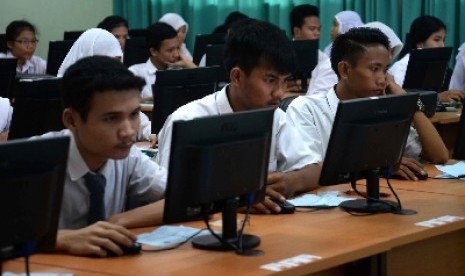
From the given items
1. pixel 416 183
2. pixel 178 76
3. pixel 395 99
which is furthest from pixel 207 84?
pixel 395 99

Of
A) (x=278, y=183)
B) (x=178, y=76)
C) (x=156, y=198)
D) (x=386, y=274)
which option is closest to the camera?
(x=386, y=274)

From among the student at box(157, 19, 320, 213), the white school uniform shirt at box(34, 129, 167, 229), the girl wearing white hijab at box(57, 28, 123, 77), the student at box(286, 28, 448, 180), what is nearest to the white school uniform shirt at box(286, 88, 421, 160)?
the student at box(286, 28, 448, 180)

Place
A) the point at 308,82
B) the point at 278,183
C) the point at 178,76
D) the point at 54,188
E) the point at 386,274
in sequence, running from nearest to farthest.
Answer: the point at 54,188
the point at 386,274
the point at 278,183
the point at 178,76
the point at 308,82

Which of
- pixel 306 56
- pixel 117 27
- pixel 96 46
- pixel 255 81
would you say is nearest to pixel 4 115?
pixel 96 46

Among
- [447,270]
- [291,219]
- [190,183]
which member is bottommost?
[447,270]

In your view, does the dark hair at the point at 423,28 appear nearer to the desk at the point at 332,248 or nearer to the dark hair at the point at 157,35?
the dark hair at the point at 157,35

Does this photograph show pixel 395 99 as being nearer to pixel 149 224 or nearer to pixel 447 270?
pixel 447 270

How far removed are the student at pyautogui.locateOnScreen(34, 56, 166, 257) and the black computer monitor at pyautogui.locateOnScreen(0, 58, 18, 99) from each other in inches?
112

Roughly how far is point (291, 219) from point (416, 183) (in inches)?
33.9

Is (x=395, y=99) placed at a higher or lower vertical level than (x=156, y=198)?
higher

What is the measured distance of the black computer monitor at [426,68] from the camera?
6.36m

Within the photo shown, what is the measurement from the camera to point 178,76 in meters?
5.05

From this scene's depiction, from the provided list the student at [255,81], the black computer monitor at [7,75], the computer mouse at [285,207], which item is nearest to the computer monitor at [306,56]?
the black computer monitor at [7,75]

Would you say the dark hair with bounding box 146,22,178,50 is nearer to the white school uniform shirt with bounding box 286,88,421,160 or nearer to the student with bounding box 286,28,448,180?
the student with bounding box 286,28,448,180
